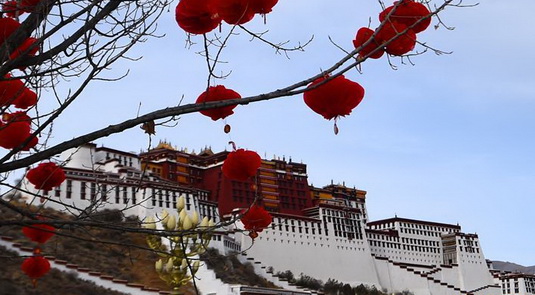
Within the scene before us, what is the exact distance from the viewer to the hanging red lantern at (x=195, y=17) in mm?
4143

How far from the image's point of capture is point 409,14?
12.8ft

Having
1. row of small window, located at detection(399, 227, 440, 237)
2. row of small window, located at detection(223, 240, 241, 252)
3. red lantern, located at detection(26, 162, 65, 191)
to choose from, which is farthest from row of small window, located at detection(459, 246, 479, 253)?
red lantern, located at detection(26, 162, 65, 191)

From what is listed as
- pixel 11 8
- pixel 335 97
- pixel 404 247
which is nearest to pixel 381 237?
pixel 404 247

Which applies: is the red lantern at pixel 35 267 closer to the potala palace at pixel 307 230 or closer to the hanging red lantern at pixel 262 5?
the hanging red lantern at pixel 262 5

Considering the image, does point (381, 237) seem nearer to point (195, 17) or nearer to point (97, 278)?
point (97, 278)

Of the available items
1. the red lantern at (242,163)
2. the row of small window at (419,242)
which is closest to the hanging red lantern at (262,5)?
the red lantern at (242,163)

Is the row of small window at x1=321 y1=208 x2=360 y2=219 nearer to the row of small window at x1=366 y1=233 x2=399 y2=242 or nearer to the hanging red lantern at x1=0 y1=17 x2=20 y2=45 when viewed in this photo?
the row of small window at x1=366 y1=233 x2=399 y2=242

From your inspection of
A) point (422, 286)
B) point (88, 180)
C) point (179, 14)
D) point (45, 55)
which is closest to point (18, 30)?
point (45, 55)

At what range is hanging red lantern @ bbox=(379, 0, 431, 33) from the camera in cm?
387

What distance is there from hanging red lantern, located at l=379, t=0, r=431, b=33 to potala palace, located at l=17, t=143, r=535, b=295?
116ft

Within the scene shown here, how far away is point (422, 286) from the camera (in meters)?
50.0

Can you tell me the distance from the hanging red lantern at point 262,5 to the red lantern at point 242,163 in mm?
1492

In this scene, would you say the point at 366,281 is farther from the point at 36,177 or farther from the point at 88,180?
the point at 36,177

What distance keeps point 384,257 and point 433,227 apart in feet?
35.3
